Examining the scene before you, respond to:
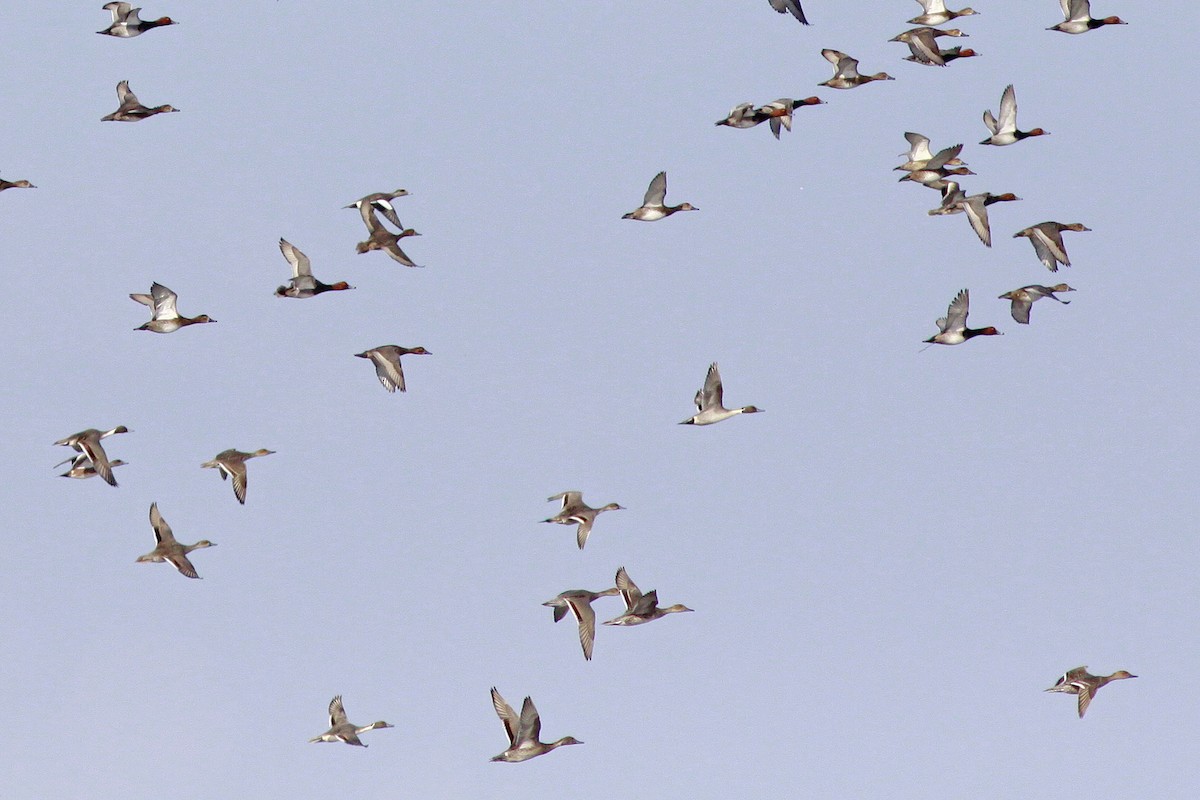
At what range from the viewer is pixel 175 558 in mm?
50688

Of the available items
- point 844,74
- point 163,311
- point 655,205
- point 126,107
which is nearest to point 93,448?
point 163,311

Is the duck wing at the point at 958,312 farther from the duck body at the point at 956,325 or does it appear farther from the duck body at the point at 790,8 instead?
the duck body at the point at 790,8

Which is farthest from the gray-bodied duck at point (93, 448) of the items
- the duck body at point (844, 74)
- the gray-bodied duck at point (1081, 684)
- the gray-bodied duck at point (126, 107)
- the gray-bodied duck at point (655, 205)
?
the gray-bodied duck at point (1081, 684)

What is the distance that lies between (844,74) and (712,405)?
9.19 m

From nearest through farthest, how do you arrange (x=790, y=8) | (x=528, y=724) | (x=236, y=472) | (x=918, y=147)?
(x=790, y=8), (x=528, y=724), (x=236, y=472), (x=918, y=147)

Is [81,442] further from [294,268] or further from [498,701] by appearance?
[498,701]

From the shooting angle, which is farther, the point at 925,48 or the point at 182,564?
the point at 925,48

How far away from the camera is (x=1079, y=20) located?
53.7 m

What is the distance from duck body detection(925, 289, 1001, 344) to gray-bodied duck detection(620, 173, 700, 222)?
7.21m

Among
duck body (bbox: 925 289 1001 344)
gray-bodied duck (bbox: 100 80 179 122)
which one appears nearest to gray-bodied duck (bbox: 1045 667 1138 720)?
duck body (bbox: 925 289 1001 344)

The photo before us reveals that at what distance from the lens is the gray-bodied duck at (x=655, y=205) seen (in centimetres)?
5309

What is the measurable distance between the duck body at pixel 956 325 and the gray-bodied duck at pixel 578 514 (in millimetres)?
9424

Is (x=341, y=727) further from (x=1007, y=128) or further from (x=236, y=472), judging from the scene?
(x=1007, y=128)

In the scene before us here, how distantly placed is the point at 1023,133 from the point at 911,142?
3.60 m
